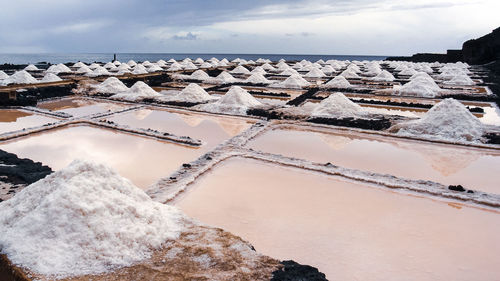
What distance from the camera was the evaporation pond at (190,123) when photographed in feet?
27.8

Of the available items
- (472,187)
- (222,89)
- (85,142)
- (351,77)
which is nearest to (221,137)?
(85,142)

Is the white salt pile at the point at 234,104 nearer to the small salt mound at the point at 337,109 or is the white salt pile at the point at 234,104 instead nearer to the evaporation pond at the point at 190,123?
Answer: the evaporation pond at the point at 190,123

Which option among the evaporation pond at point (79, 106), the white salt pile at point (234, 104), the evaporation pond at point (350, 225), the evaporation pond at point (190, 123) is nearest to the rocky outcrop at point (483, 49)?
the white salt pile at point (234, 104)

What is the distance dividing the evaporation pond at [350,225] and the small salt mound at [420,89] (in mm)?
11742

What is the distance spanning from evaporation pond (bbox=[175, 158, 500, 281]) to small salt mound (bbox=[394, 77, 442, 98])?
11742 millimetres


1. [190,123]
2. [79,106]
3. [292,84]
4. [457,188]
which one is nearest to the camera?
[457,188]

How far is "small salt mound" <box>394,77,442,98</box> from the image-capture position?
48.5 ft

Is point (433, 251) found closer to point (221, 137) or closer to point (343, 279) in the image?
point (343, 279)

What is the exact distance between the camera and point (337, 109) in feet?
33.9

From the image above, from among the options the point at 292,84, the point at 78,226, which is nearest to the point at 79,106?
the point at 292,84

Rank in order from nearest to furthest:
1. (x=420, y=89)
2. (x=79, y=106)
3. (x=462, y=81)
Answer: (x=79, y=106), (x=420, y=89), (x=462, y=81)

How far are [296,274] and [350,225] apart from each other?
1.55 metres

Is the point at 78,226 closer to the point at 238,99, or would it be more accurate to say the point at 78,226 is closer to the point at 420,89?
the point at 238,99

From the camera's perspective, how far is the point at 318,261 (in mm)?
3359
